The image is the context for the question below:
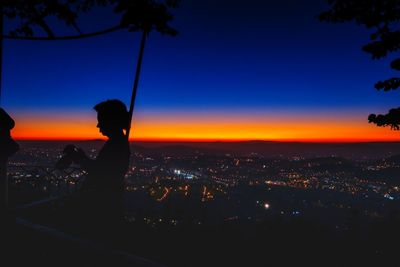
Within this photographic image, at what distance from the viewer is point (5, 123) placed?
482 centimetres

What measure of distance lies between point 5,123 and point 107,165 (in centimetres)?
181

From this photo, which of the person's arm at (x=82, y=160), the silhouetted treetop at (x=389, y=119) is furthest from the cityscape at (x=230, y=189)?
the silhouetted treetop at (x=389, y=119)

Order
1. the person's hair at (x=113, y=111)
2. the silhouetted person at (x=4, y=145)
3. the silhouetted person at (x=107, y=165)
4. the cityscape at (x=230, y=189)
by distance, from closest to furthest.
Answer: the silhouetted person at (x=107, y=165) < the person's hair at (x=113, y=111) < the silhouetted person at (x=4, y=145) < the cityscape at (x=230, y=189)

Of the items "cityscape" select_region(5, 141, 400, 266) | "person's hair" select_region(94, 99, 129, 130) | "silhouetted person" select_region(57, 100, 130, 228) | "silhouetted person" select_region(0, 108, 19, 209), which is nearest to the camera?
"silhouetted person" select_region(57, 100, 130, 228)

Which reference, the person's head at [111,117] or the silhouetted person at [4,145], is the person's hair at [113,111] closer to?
the person's head at [111,117]

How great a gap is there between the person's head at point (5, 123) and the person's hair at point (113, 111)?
151cm

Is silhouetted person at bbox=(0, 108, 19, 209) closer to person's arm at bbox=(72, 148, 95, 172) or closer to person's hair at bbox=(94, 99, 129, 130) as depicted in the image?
person's arm at bbox=(72, 148, 95, 172)

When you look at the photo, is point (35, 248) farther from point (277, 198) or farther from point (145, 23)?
point (277, 198)

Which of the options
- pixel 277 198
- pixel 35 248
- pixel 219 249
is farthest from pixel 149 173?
pixel 35 248

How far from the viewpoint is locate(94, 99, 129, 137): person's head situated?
4.07m

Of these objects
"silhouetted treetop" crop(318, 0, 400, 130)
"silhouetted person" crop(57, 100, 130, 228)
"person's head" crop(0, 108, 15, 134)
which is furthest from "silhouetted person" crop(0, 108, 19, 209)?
"silhouetted treetop" crop(318, 0, 400, 130)

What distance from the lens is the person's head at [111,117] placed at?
13.3 feet

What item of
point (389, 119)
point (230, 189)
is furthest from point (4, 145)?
point (230, 189)

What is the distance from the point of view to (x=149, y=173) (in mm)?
45469
